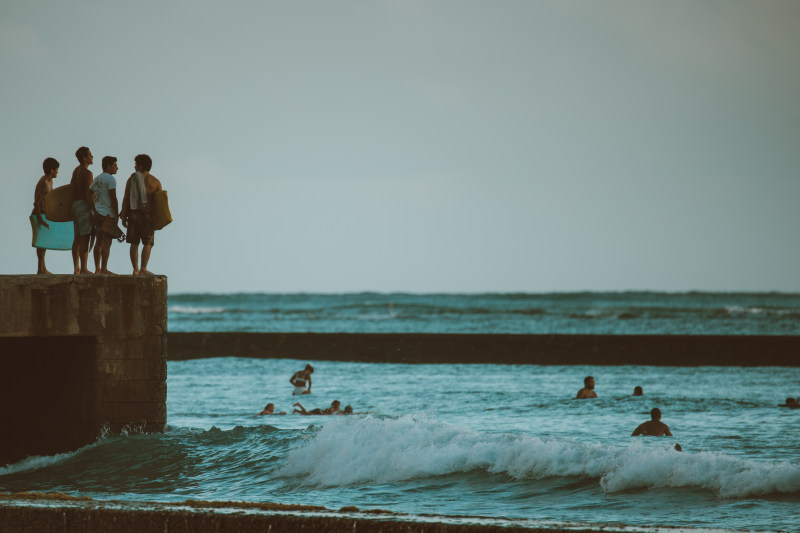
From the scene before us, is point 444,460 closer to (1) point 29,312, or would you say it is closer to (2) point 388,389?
(1) point 29,312

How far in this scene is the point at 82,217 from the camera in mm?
12070

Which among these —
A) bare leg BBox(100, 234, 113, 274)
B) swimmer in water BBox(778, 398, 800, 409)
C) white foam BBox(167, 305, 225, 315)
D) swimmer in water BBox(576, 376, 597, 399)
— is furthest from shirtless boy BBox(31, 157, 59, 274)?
white foam BBox(167, 305, 225, 315)

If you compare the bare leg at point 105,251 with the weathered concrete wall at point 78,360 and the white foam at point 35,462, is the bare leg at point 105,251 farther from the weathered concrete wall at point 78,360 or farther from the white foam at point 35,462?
the white foam at point 35,462

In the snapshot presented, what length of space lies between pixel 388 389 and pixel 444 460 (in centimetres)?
1462

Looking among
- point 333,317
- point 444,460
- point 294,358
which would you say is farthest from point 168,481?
point 333,317

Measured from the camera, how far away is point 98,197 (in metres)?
11.9

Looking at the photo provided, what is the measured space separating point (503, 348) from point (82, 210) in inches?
927

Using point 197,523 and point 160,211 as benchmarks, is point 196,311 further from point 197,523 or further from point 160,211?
point 197,523

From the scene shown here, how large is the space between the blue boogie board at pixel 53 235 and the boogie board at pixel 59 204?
111 millimetres

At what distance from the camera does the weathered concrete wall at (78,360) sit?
1082 cm

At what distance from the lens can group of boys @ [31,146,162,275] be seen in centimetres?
1191

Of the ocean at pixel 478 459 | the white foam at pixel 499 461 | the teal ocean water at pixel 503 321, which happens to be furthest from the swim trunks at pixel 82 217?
the teal ocean water at pixel 503 321

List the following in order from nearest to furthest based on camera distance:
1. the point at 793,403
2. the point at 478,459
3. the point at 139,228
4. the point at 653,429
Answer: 1. the point at 478,459
2. the point at 139,228
3. the point at 653,429
4. the point at 793,403

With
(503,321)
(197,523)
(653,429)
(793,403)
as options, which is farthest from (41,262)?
(503,321)
